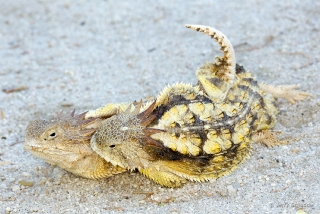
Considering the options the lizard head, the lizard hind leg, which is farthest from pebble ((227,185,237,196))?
the lizard head

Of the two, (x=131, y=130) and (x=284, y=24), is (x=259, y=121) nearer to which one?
(x=131, y=130)

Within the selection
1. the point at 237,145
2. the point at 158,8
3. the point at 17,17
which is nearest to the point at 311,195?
the point at 237,145

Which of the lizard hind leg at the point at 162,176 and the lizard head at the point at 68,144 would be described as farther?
the lizard hind leg at the point at 162,176

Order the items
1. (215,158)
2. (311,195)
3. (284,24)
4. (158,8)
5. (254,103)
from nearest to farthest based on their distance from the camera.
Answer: (311,195) < (215,158) < (254,103) < (284,24) < (158,8)

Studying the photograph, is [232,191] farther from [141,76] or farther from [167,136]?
[141,76]

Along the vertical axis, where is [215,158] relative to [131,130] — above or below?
below

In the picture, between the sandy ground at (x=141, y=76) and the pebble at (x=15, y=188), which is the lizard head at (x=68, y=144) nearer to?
the sandy ground at (x=141, y=76)

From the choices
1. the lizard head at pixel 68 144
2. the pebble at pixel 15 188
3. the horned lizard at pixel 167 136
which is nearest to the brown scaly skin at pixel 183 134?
the horned lizard at pixel 167 136

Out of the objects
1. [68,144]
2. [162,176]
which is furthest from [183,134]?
[68,144]
